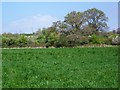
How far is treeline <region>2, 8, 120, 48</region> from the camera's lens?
41.1m

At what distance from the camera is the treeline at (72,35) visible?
1618 inches

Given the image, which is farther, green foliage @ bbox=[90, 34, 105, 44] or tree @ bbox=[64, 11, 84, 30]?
tree @ bbox=[64, 11, 84, 30]

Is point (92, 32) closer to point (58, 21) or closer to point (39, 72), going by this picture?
point (58, 21)

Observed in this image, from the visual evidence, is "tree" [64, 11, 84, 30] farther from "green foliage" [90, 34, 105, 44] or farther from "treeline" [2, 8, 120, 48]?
"green foliage" [90, 34, 105, 44]

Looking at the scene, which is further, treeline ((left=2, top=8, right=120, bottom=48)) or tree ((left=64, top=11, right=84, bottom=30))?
tree ((left=64, top=11, right=84, bottom=30))

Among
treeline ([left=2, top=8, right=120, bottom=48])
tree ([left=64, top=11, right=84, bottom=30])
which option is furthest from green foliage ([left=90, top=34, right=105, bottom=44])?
tree ([left=64, top=11, right=84, bottom=30])

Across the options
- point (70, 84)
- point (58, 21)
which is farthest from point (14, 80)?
point (58, 21)

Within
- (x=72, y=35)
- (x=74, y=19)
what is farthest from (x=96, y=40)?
(x=74, y=19)

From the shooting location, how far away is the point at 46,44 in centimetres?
4197

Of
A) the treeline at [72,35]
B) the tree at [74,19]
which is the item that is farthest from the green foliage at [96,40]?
the tree at [74,19]

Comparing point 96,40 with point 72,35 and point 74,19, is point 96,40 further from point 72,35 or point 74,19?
point 74,19

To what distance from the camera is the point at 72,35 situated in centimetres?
4253

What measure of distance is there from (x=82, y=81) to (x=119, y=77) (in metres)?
1.73

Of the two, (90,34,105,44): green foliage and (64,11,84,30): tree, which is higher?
(64,11,84,30): tree
